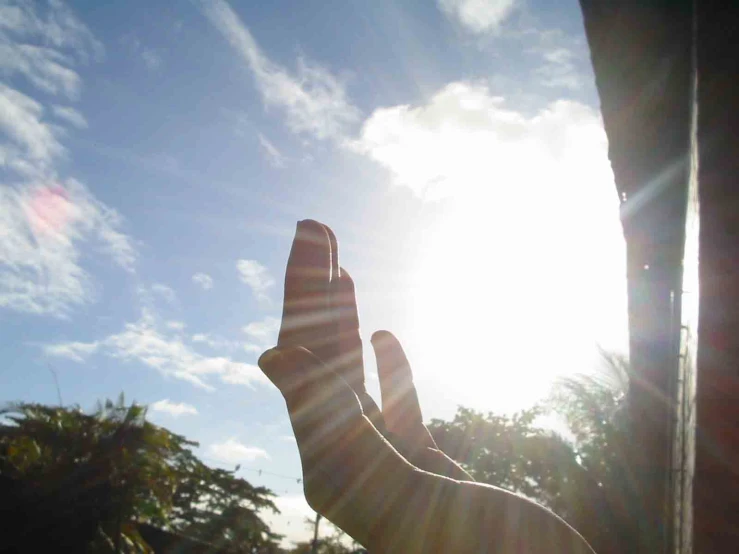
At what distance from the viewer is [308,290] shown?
98 centimetres

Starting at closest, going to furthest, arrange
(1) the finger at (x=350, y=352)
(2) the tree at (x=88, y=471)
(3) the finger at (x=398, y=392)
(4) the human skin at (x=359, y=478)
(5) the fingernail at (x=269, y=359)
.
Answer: (4) the human skin at (x=359, y=478), (5) the fingernail at (x=269, y=359), (1) the finger at (x=350, y=352), (3) the finger at (x=398, y=392), (2) the tree at (x=88, y=471)

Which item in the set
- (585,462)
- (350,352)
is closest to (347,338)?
(350,352)

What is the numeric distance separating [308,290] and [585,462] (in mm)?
19011

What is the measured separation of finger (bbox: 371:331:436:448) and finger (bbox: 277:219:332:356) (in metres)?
0.41

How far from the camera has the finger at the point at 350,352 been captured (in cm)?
107

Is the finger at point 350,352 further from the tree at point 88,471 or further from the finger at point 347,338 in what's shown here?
the tree at point 88,471

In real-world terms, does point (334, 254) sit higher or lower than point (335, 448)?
higher

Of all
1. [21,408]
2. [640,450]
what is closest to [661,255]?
[640,450]

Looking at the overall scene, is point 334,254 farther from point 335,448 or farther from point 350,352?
point 335,448

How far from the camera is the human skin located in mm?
684

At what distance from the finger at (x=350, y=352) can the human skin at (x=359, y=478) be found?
49 mm

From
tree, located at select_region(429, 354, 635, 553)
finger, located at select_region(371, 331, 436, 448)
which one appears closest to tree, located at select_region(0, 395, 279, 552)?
tree, located at select_region(429, 354, 635, 553)

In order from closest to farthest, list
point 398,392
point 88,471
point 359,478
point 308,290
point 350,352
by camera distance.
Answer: point 359,478 < point 308,290 < point 350,352 < point 398,392 < point 88,471

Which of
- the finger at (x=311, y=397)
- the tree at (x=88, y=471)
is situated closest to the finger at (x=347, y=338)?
the finger at (x=311, y=397)
